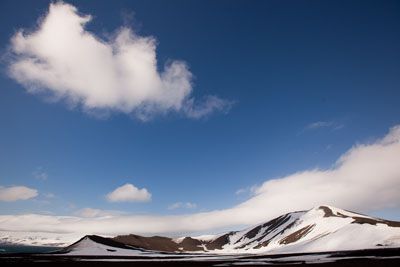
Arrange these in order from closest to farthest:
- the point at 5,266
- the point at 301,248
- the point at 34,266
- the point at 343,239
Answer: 1. the point at 5,266
2. the point at 34,266
3. the point at 343,239
4. the point at 301,248

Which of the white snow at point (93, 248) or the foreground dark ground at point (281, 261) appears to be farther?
the white snow at point (93, 248)

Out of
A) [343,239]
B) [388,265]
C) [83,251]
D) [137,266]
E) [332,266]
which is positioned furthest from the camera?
[83,251]

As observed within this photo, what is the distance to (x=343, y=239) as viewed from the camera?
114m

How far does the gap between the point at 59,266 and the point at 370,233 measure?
9365 centimetres

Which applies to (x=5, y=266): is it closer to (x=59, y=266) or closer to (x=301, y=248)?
(x=59, y=266)

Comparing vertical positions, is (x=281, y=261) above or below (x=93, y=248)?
below

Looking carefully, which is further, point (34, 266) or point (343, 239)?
point (343, 239)

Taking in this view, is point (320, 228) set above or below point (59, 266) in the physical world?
above

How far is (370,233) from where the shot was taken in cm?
11050

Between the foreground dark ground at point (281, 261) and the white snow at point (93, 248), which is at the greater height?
the white snow at point (93, 248)

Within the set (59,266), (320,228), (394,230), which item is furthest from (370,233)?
(59,266)

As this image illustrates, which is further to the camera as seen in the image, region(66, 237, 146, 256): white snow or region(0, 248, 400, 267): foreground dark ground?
region(66, 237, 146, 256): white snow

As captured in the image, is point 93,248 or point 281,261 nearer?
point 281,261

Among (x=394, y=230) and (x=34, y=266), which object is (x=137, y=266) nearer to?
(x=34, y=266)
